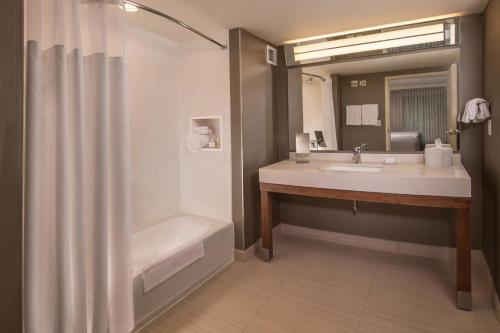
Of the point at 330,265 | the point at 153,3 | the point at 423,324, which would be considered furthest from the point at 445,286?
the point at 153,3

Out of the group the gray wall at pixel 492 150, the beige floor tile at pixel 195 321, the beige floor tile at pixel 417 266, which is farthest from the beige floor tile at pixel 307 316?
the gray wall at pixel 492 150

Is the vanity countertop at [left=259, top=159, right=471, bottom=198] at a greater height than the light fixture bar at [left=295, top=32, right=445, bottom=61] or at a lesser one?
lesser

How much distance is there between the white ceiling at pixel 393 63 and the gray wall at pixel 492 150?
0.29 metres

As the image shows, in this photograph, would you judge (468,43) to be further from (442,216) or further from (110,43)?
(110,43)

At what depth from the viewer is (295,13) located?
2.30 meters

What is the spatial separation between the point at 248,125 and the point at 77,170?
5.58 ft

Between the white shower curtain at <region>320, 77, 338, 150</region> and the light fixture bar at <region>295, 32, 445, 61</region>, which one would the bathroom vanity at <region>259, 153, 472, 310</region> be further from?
the light fixture bar at <region>295, 32, 445, 61</region>

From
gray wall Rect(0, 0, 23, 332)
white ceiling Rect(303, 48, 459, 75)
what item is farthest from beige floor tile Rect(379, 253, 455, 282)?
gray wall Rect(0, 0, 23, 332)

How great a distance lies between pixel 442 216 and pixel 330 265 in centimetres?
107

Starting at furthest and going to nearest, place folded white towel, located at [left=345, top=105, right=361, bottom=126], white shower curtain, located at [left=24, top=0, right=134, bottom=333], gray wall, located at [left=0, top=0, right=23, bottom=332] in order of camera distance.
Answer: folded white towel, located at [left=345, top=105, right=361, bottom=126], white shower curtain, located at [left=24, top=0, right=134, bottom=333], gray wall, located at [left=0, top=0, right=23, bottom=332]

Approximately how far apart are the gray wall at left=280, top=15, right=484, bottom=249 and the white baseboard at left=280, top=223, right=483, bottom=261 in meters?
0.05

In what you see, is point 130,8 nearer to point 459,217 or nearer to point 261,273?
point 261,273

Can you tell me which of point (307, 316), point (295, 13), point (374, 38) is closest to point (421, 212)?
point (307, 316)

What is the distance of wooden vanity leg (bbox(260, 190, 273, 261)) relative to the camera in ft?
8.69
